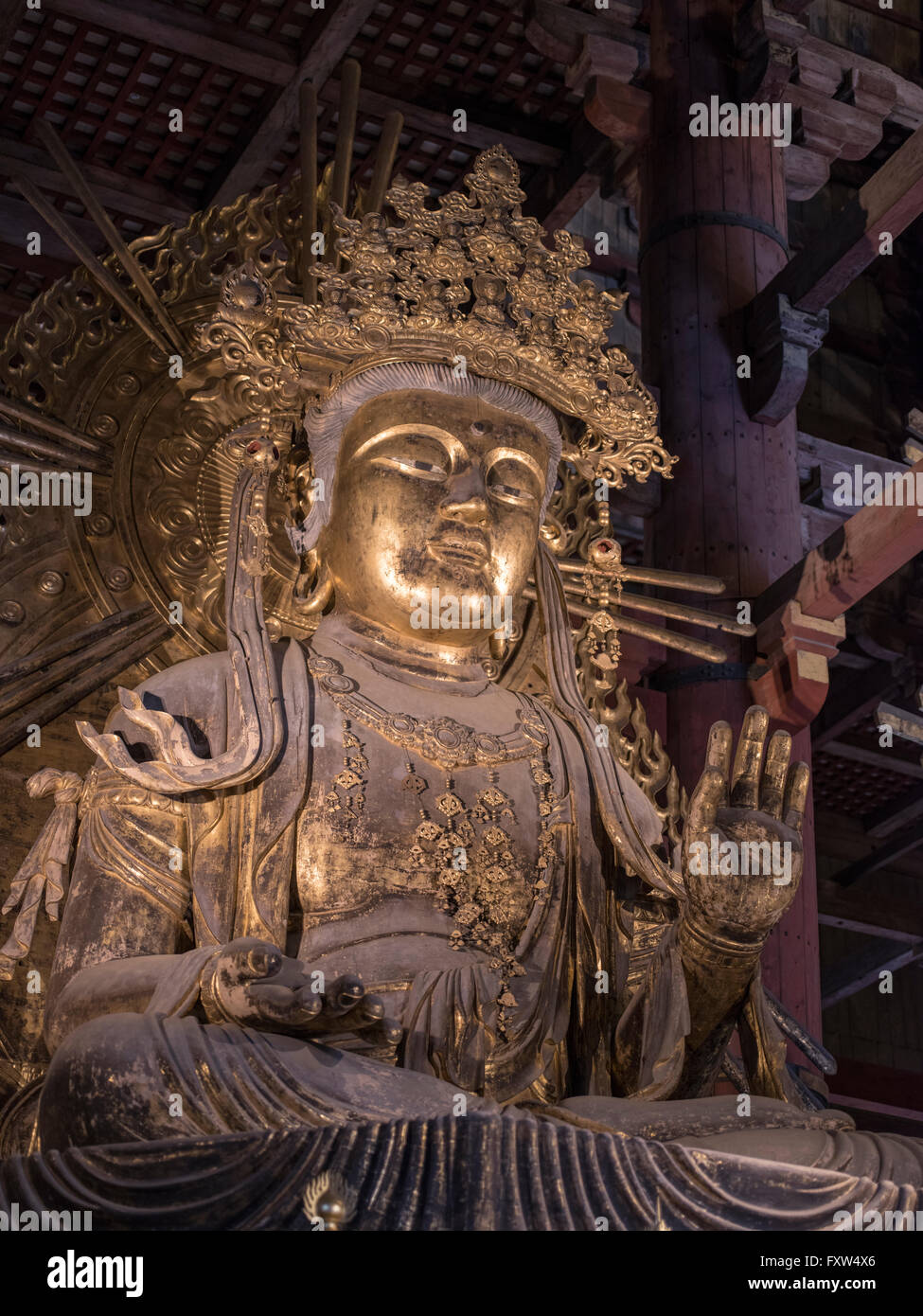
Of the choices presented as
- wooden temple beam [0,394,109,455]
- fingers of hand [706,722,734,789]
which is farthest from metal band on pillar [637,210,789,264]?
fingers of hand [706,722,734,789]

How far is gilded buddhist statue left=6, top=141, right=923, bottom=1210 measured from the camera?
10.7 ft

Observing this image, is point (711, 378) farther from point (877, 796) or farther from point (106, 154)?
point (877, 796)

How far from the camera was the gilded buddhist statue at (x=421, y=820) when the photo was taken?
327 centimetres

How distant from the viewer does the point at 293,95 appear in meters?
6.42

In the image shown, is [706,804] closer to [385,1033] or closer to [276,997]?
[385,1033]

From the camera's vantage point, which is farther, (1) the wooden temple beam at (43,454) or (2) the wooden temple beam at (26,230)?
(2) the wooden temple beam at (26,230)

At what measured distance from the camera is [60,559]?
4496 millimetres

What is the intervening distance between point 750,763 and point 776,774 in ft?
0.21

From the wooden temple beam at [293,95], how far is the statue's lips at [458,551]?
2.65m

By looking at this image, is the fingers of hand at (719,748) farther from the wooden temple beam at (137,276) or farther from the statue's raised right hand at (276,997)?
the wooden temple beam at (137,276)

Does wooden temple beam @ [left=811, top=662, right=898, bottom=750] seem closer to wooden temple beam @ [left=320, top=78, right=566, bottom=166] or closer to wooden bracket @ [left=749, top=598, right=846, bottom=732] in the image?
wooden bracket @ [left=749, top=598, right=846, bottom=732]

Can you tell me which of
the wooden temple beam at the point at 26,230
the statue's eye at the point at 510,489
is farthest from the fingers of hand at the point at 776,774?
the wooden temple beam at the point at 26,230
